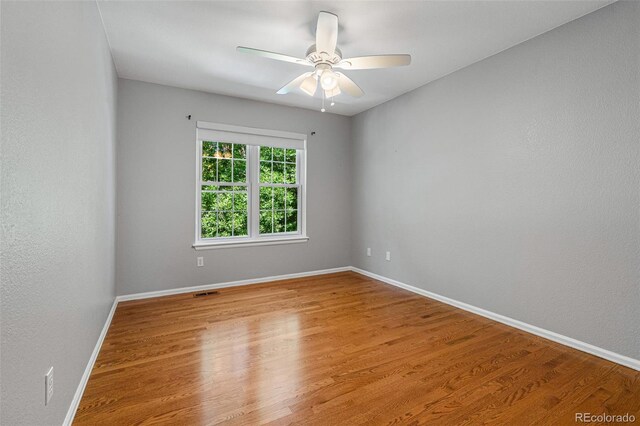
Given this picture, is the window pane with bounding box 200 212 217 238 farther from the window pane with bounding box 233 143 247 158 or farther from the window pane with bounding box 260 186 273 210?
the window pane with bounding box 233 143 247 158

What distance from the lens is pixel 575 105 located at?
8.12 ft

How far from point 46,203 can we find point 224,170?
10.0ft

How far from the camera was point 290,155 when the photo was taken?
4801 mm

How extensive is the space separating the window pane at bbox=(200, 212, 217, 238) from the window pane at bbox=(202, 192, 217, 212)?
0.07 metres

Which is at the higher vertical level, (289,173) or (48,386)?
(289,173)

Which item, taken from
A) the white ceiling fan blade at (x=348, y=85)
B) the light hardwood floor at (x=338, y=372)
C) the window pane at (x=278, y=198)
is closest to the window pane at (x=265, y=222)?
the window pane at (x=278, y=198)

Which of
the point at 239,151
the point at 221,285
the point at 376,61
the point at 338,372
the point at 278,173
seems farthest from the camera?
the point at 278,173

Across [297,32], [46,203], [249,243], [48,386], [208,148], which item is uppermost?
[297,32]

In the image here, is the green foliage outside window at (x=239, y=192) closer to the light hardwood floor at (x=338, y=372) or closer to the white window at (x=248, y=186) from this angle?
the white window at (x=248, y=186)

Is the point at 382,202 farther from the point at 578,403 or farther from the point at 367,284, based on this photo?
the point at 578,403

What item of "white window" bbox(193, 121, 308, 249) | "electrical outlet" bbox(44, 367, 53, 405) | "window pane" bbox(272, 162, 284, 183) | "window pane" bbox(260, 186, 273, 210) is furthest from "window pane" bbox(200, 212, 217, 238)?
"electrical outlet" bbox(44, 367, 53, 405)

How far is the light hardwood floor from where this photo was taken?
171 cm

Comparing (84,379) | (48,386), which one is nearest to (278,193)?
(84,379)
